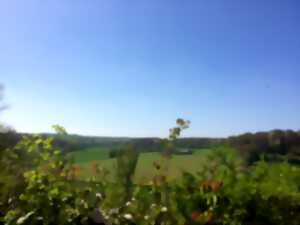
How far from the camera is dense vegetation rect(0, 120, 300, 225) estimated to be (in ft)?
8.79

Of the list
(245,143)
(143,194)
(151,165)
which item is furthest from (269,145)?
(143,194)

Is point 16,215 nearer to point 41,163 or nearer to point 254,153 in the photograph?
point 41,163

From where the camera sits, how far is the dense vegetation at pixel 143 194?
268 cm

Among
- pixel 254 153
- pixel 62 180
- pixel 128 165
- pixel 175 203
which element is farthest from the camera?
pixel 254 153

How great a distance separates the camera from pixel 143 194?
9.93 ft

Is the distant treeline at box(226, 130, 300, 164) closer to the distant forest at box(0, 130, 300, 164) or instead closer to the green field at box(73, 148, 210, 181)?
the distant forest at box(0, 130, 300, 164)

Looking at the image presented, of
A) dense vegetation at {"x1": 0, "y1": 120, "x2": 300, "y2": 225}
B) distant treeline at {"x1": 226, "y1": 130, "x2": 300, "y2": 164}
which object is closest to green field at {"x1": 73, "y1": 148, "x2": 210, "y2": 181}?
dense vegetation at {"x1": 0, "y1": 120, "x2": 300, "y2": 225}

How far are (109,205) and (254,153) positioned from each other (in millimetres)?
1991

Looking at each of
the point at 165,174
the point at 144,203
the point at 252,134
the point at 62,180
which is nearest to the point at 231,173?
the point at 165,174

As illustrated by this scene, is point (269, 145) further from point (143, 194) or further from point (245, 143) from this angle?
point (143, 194)

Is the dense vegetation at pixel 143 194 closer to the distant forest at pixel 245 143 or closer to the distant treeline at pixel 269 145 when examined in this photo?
the distant forest at pixel 245 143

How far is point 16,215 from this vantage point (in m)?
2.73

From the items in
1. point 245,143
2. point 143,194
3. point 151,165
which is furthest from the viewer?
point 245,143

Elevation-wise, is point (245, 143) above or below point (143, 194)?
above
